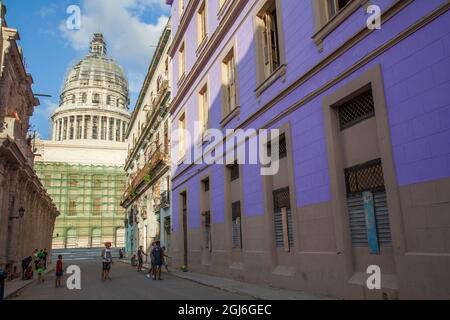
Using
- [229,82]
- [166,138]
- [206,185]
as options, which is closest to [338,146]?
[229,82]

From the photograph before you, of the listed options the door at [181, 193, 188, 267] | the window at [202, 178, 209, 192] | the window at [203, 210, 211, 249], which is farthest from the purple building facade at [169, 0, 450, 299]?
the door at [181, 193, 188, 267]

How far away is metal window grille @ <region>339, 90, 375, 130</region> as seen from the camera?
8766mm

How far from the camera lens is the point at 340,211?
9039mm

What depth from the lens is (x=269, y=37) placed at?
13180 millimetres

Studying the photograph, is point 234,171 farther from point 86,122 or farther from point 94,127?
point 86,122

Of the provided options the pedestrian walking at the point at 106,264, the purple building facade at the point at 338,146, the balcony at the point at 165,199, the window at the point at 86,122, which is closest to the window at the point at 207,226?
the purple building facade at the point at 338,146

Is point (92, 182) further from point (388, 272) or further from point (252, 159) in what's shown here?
point (388, 272)

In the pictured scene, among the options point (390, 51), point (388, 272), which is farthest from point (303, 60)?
point (388, 272)

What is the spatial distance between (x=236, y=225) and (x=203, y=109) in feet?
21.8

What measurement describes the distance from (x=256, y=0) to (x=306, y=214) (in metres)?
7.28

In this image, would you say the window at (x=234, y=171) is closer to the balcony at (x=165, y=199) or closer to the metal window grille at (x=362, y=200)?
the metal window grille at (x=362, y=200)

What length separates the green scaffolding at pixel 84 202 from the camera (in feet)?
266

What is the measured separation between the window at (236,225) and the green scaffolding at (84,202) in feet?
229

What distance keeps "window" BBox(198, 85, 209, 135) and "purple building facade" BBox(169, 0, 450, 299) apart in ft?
7.17
